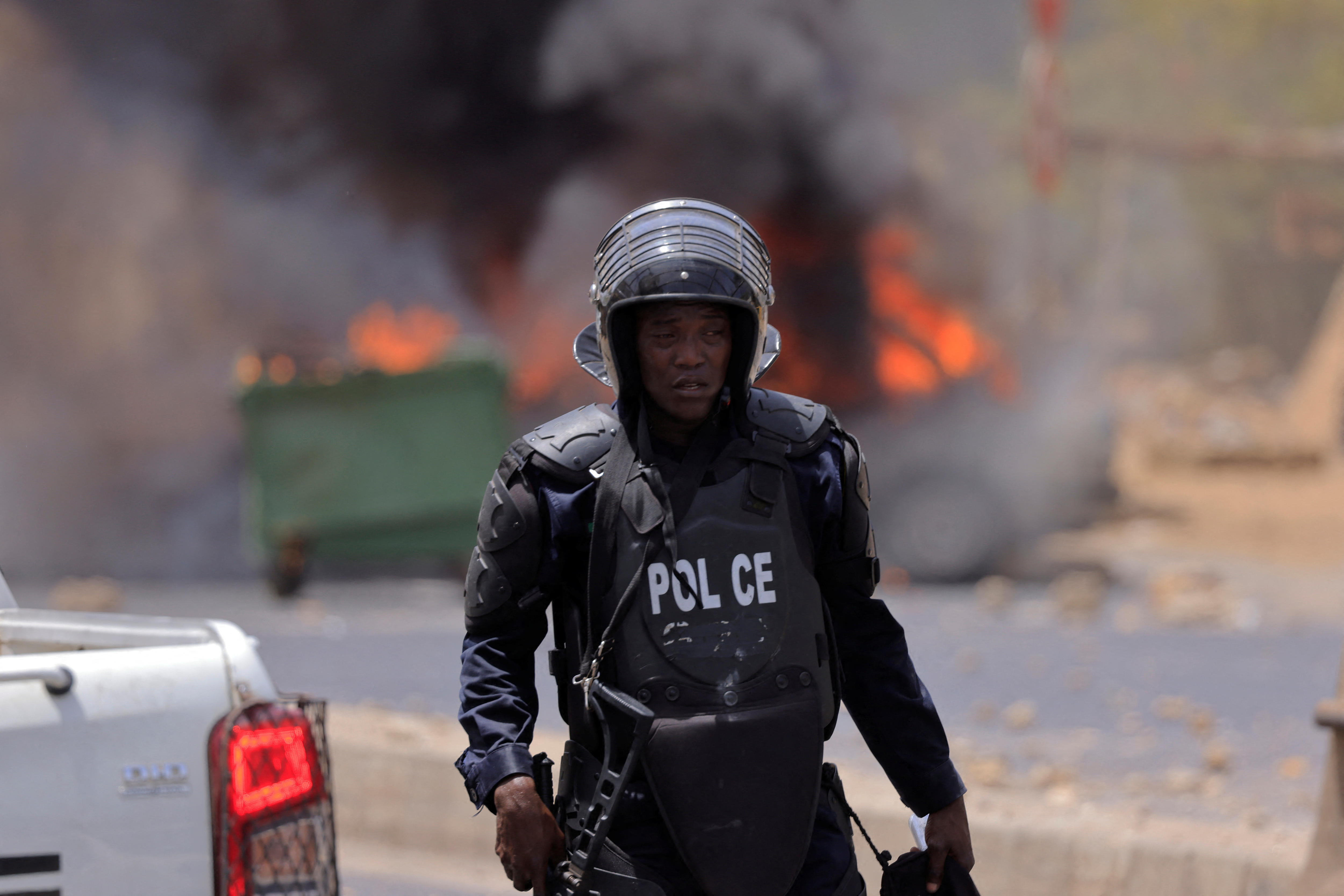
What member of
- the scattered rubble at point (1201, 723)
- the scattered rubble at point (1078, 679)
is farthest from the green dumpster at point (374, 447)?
the scattered rubble at point (1201, 723)

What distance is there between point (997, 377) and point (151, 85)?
12.6m

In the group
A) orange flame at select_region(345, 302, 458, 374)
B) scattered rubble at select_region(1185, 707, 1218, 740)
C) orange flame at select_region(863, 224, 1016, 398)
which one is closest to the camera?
scattered rubble at select_region(1185, 707, 1218, 740)

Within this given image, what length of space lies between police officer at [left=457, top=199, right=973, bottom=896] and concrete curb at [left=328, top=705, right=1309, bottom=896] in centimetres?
193

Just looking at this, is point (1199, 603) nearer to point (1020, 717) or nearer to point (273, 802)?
point (1020, 717)

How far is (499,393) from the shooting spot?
11.2 metres

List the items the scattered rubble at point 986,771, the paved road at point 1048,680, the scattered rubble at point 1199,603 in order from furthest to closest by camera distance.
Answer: the scattered rubble at point 1199,603 → the paved road at point 1048,680 → the scattered rubble at point 986,771

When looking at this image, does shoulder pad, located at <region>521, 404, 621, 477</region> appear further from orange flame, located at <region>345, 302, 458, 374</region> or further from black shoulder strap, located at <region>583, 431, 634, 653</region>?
orange flame, located at <region>345, 302, 458, 374</region>

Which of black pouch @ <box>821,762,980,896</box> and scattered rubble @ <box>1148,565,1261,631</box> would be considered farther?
scattered rubble @ <box>1148,565,1261,631</box>

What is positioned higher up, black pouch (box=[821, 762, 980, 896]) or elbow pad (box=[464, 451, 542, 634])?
elbow pad (box=[464, 451, 542, 634])

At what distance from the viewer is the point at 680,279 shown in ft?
7.00

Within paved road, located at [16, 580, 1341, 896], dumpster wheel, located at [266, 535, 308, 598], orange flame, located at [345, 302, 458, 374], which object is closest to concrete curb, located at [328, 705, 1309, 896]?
paved road, located at [16, 580, 1341, 896]

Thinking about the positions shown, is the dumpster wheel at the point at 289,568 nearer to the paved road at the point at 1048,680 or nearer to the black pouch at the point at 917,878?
the paved road at the point at 1048,680

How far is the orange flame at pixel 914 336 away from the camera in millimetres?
13406

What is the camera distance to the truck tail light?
2.08m
